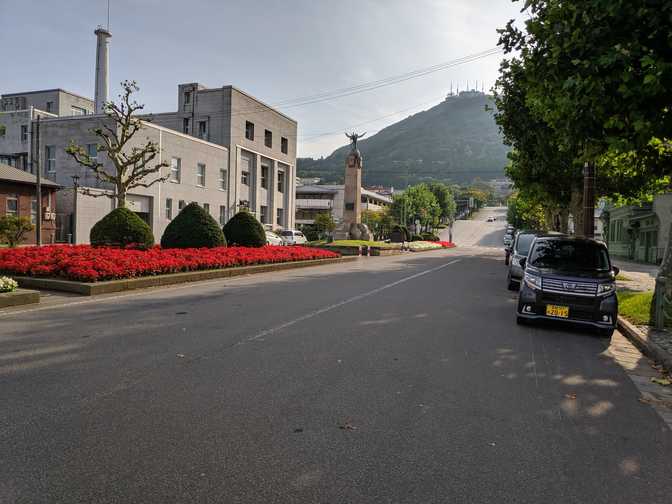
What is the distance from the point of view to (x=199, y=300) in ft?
35.7

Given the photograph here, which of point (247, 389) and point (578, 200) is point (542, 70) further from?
point (578, 200)

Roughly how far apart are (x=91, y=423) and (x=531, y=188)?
22.0 meters

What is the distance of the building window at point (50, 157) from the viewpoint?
36.2 meters

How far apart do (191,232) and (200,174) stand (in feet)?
76.1

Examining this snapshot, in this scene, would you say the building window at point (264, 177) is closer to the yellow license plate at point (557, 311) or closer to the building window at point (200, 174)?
the building window at point (200, 174)

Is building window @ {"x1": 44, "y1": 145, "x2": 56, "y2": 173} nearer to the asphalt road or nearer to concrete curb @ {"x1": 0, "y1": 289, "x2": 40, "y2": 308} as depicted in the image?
concrete curb @ {"x1": 0, "y1": 289, "x2": 40, "y2": 308}

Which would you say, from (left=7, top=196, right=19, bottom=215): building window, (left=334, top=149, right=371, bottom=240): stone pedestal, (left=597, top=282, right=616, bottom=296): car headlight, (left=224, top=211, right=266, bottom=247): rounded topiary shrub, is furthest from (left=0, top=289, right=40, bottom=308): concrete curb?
(left=334, top=149, right=371, bottom=240): stone pedestal

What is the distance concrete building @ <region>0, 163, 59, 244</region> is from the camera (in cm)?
3079

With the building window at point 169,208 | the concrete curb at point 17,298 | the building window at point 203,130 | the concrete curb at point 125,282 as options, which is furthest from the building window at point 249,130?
the concrete curb at point 17,298

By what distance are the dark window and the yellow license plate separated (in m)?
0.88

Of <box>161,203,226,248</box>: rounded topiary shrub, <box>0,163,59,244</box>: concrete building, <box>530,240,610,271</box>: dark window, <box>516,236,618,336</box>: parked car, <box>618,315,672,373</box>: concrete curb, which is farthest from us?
<box>0,163,59,244</box>: concrete building

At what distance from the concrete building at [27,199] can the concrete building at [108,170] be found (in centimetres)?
121

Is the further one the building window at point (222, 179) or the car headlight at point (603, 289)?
the building window at point (222, 179)

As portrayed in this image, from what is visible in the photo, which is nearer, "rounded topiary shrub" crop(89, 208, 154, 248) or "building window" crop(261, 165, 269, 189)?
"rounded topiary shrub" crop(89, 208, 154, 248)
